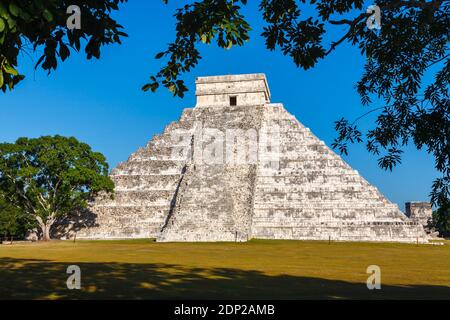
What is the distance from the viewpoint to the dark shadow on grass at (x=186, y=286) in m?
7.70

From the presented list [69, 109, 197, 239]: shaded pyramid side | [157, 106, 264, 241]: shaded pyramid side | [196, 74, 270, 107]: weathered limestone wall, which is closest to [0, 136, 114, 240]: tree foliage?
[69, 109, 197, 239]: shaded pyramid side

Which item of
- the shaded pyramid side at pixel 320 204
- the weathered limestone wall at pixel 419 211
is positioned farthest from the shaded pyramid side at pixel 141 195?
the weathered limestone wall at pixel 419 211

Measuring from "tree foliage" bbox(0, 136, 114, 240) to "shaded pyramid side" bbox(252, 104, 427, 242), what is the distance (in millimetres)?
11393

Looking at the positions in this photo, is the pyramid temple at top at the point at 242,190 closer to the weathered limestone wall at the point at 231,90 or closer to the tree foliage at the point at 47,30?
the weathered limestone wall at the point at 231,90

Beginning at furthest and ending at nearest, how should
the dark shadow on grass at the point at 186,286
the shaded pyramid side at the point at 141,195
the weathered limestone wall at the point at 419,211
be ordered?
the weathered limestone wall at the point at 419,211, the shaded pyramid side at the point at 141,195, the dark shadow on grass at the point at 186,286

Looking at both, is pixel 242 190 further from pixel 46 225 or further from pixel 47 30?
pixel 47 30

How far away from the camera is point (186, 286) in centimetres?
878

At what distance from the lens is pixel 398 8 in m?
6.89

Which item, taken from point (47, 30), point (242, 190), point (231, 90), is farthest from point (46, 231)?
point (47, 30)

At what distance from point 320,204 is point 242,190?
5361 mm

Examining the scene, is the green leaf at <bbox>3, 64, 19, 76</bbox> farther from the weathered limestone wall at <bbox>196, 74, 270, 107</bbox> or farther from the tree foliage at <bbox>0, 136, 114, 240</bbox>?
the weathered limestone wall at <bbox>196, 74, 270, 107</bbox>

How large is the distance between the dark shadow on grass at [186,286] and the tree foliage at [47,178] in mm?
20066

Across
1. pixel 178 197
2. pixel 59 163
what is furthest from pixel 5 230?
pixel 178 197
